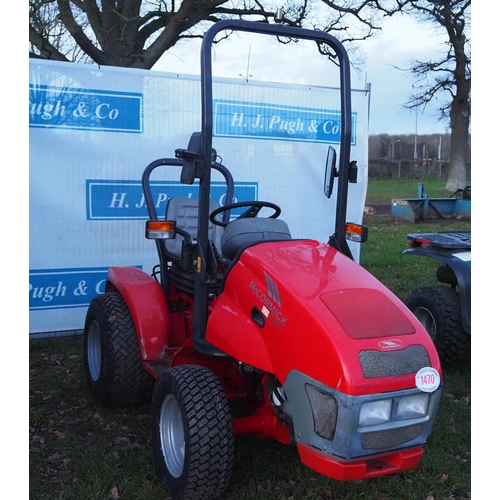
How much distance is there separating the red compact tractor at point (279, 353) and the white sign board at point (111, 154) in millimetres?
1706

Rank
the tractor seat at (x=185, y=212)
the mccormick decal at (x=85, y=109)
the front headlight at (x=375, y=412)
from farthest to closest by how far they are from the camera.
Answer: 1. the mccormick decal at (x=85, y=109)
2. the tractor seat at (x=185, y=212)
3. the front headlight at (x=375, y=412)

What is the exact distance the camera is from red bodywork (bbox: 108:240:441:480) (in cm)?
229

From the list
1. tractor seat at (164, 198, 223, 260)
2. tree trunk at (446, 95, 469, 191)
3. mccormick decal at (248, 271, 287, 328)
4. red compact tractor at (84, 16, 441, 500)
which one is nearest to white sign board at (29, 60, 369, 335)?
tractor seat at (164, 198, 223, 260)

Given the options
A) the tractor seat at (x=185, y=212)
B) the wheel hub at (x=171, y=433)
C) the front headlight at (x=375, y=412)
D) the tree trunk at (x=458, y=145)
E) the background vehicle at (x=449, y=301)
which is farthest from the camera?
the tree trunk at (x=458, y=145)

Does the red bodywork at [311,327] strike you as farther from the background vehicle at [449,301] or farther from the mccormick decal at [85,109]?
the mccormick decal at [85,109]

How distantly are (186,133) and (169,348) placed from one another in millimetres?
2424

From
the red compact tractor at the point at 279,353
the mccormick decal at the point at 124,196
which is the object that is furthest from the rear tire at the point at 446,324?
the mccormick decal at the point at 124,196

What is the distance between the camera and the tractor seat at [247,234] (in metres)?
2.96

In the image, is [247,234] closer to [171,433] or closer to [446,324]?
[171,433]

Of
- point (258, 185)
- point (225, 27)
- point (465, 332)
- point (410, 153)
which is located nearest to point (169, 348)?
point (225, 27)

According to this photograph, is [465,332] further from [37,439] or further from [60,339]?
[60,339]

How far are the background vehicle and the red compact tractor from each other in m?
1.37

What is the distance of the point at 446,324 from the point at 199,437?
2360mm

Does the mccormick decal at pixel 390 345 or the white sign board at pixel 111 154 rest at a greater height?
the white sign board at pixel 111 154
